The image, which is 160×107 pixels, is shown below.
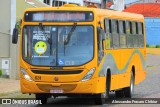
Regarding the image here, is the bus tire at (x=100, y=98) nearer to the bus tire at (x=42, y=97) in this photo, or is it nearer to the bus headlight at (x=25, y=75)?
the bus tire at (x=42, y=97)

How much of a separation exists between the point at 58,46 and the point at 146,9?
221 ft

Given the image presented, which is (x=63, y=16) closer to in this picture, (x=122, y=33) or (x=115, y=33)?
(x=115, y=33)

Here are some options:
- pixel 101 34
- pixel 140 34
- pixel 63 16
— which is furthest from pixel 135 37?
pixel 63 16

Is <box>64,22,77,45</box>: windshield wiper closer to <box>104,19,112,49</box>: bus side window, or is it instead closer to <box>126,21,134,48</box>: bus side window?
<box>104,19,112,49</box>: bus side window

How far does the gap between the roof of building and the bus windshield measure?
6371 centimetres

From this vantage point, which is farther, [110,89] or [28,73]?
[110,89]

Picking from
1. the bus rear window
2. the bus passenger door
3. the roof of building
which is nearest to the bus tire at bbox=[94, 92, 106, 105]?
the bus passenger door

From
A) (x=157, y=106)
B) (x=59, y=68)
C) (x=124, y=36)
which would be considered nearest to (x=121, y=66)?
(x=124, y=36)

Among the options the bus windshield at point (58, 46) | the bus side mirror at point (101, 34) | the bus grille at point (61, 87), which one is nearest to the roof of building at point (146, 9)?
the bus side mirror at point (101, 34)

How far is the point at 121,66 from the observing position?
18578 mm

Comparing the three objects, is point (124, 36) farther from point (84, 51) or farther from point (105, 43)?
point (84, 51)

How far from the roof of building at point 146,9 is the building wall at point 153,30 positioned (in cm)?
398

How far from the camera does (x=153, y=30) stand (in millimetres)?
74188

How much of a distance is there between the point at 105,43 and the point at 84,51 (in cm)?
134
